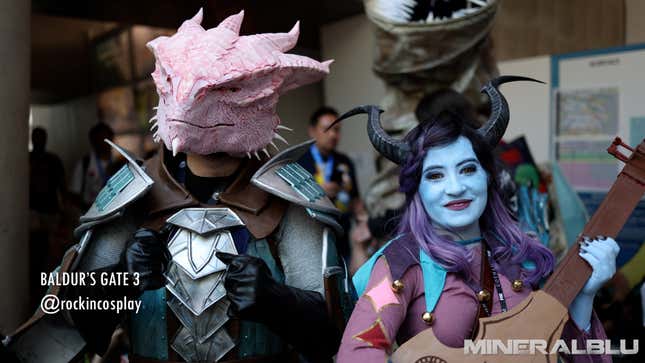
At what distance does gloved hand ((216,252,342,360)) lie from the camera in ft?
5.89

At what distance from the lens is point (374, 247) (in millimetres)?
3852

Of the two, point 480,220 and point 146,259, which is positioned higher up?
point 480,220

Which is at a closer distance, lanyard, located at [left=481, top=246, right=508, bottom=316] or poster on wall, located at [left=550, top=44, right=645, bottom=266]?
lanyard, located at [left=481, top=246, right=508, bottom=316]

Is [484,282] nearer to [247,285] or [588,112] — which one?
[247,285]

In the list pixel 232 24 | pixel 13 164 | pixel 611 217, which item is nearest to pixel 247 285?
pixel 232 24

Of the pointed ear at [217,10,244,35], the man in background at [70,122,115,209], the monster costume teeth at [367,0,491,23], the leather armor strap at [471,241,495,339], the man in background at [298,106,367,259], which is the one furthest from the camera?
the man in background at [70,122,115,209]

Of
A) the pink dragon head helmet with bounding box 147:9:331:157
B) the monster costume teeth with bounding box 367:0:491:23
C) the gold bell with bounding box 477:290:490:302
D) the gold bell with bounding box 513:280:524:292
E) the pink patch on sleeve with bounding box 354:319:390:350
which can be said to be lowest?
the pink patch on sleeve with bounding box 354:319:390:350

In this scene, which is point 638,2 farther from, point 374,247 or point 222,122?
point 222,122

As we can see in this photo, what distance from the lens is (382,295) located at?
68.9 inches

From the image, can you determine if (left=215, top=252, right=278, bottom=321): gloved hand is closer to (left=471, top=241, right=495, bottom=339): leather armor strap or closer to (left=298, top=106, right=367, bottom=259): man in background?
(left=471, top=241, right=495, bottom=339): leather armor strap

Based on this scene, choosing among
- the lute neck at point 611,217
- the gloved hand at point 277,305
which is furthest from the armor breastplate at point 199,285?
the lute neck at point 611,217

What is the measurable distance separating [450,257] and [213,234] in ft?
2.47

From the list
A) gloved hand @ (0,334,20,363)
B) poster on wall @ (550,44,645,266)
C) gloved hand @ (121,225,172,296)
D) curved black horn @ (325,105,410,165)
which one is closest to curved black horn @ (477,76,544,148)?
curved black horn @ (325,105,410,165)

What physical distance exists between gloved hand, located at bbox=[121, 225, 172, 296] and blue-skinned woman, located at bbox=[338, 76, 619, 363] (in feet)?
2.02
